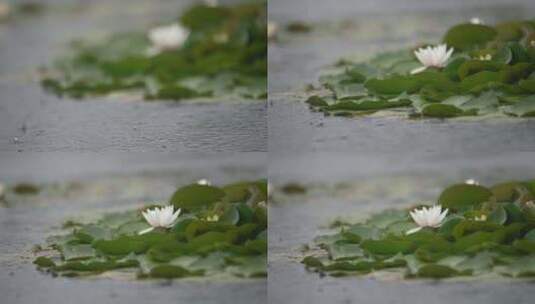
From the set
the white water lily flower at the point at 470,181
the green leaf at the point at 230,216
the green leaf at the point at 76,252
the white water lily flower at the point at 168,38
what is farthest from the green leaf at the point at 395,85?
the green leaf at the point at 76,252

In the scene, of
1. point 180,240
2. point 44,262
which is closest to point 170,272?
point 180,240

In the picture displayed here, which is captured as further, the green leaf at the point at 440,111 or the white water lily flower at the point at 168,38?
the white water lily flower at the point at 168,38

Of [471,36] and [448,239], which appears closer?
[448,239]

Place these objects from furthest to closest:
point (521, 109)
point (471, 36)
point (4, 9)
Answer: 1. point (4, 9)
2. point (471, 36)
3. point (521, 109)

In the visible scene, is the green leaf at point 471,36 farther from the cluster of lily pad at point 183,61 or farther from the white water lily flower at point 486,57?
the cluster of lily pad at point 183,61

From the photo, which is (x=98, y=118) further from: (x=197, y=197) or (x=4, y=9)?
(x=4, y=9)

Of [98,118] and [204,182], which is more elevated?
[98,118]

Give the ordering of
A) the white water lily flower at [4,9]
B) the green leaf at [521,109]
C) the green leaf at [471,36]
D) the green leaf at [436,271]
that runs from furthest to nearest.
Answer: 1. the white water lily flower at [4,9]
2. the green leaf at [471,36]
3. the green leaf at [521,109]
4. the green leaf at [436,271]

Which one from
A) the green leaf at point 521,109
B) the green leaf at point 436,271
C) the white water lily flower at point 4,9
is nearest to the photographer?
the green leaf at point 436,271
